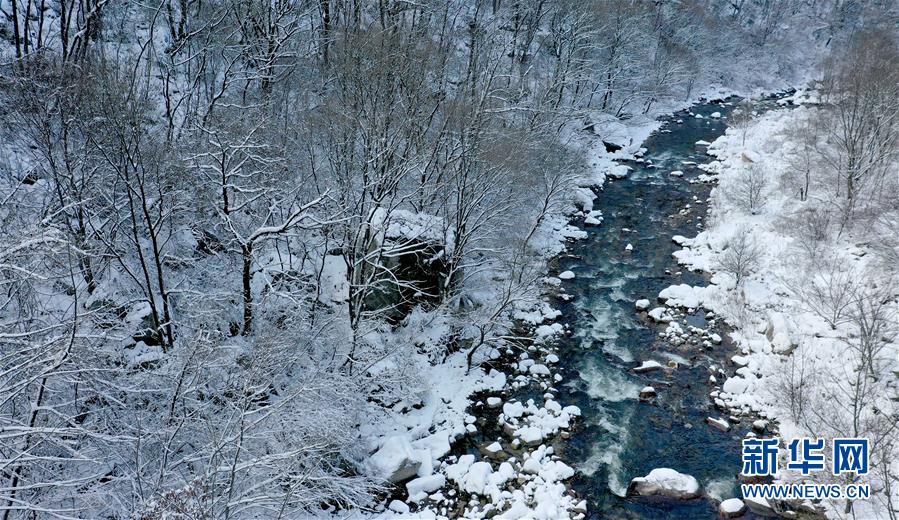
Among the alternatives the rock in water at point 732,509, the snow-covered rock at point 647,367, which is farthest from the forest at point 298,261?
the snow-covered rock at point 647,367

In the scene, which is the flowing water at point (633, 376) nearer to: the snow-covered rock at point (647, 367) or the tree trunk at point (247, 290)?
the snow-covered rock at point (647, 367)

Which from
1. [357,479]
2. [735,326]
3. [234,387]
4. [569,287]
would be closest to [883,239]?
[735,326]

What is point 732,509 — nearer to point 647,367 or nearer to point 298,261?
point 647,367

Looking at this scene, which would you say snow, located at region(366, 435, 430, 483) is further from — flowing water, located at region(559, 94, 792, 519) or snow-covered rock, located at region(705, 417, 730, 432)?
snow-covered rock, located at region(705, 417, 730, 432)

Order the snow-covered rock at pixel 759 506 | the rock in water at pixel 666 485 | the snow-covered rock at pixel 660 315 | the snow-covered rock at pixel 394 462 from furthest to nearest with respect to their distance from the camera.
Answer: the snow-covered rock at pixel 660 315 → the snow-covered rock at pixel 394 462 → the rock in water at pixel 666 485 → the snow-covered rock at pixel 759 506

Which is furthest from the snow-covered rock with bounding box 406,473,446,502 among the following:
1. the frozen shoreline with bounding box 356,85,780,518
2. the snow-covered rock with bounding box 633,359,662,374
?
the snow-covered rock with bounding box 633,359,662,374

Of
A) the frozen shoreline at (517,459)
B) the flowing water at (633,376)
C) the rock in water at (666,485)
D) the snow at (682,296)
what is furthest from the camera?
the snow at (682,296)

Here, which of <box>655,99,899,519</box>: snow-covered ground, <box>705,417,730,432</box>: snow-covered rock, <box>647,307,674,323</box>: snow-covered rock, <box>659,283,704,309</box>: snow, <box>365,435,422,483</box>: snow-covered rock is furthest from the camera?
<box>659,283,704,309</box>: snow
